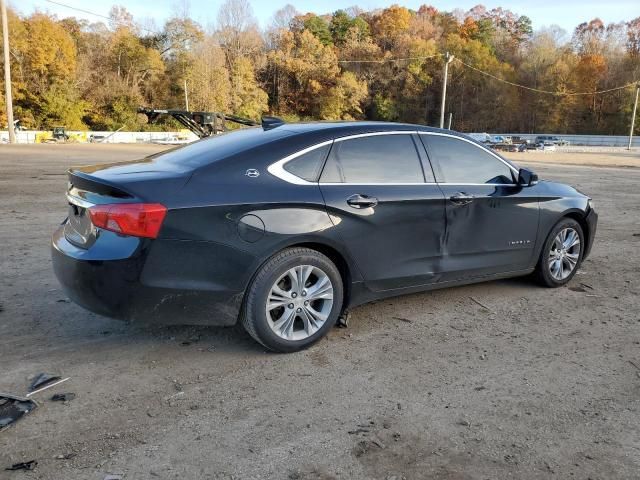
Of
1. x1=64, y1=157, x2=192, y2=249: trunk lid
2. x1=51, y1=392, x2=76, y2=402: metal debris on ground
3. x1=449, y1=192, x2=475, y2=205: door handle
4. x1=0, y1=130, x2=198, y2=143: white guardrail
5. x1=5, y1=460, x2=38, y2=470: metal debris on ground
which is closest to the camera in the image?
x1=5, y1=460, x2=38, y2=470: metal debris on ground

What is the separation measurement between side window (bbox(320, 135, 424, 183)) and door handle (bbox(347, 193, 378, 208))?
0.45 ft

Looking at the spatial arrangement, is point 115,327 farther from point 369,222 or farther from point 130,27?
point 130,27

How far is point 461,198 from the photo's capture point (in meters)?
4.59

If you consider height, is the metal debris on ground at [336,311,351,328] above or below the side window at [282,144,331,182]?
below

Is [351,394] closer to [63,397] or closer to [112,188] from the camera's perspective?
[63,397]

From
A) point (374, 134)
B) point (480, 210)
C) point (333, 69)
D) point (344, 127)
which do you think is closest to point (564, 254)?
point (480, 210)

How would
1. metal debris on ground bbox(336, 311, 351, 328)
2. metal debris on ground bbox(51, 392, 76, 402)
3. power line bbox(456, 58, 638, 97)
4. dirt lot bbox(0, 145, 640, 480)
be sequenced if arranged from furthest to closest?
power line bbox(456, 58, 638, 97) → metal debris on ground bbox(336, 311, 351, 328) → metal debris on ground bbox(51, 392, 76, 402) → dirt lot bbox(0, 145, 640, 480)

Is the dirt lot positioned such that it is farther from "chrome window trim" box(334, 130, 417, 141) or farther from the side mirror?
"chrome window trim" box(334, 130, 417, 141)

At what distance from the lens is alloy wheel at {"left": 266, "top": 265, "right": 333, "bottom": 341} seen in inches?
148

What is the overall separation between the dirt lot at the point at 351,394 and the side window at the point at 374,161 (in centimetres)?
120

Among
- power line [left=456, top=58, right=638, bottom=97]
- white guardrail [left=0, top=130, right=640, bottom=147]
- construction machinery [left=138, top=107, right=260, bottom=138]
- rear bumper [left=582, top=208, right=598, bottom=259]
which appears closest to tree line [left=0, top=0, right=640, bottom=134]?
power line [left=456, top=58, right=638, bottom=97]

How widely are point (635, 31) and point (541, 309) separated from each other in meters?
120

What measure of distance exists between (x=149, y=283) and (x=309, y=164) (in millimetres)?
1410

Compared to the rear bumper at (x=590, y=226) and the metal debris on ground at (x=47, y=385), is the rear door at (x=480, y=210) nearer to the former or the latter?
the rear bumper at (x=590, y=226)
